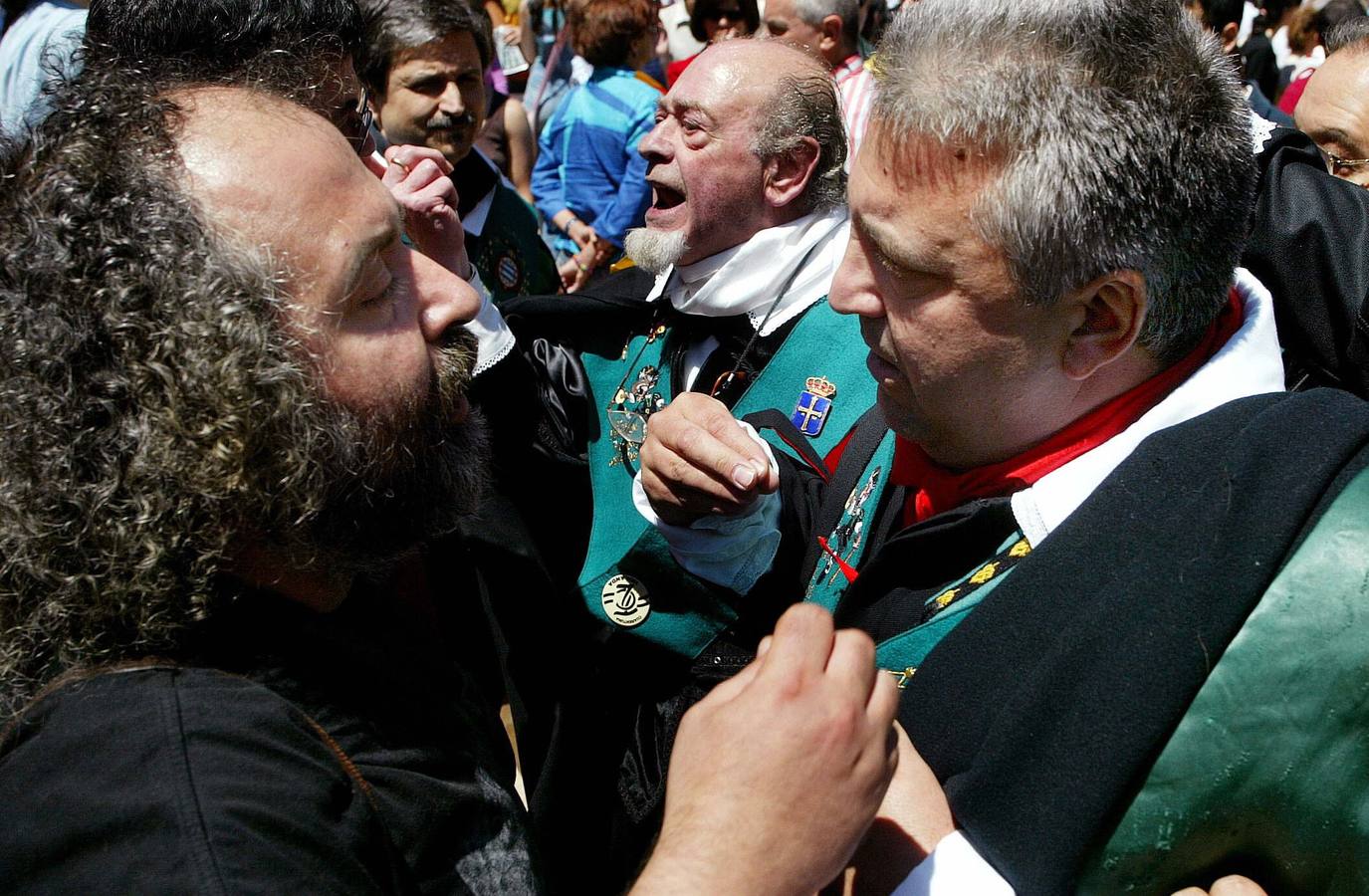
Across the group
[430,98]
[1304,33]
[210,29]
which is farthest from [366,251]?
[1304,33]

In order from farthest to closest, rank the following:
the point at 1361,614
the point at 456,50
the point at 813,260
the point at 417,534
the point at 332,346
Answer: the point at 456,50, the point at 813,260, the point at 417,534, the point at 332,346, the point at 1361,614

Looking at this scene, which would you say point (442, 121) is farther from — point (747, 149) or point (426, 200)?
point (747, 149)

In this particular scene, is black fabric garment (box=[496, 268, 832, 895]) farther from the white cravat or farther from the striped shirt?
the striped shirt

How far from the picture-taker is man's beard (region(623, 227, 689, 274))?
3.38 metres

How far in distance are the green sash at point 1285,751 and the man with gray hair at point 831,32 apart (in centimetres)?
409

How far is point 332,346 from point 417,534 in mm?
328

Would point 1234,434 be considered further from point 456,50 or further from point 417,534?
point 456,50

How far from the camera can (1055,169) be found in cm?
143

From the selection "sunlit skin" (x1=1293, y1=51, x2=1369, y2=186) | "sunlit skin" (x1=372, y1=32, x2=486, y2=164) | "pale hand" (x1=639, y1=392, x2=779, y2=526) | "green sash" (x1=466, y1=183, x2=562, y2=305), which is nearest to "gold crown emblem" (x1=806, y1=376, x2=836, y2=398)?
"pale hand" (x1=639, y1=392, x2=779, y2=526)

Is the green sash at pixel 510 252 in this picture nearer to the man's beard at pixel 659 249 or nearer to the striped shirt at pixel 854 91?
the man's beard at pixel 659 249

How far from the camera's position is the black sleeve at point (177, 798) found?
3.49ft

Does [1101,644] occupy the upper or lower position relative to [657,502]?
upper

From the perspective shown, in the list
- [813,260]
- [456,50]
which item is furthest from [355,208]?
[456,50]

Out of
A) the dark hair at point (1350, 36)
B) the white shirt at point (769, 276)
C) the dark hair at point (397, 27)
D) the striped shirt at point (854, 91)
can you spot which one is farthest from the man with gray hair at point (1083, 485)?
the striped shirt at point (854, 91)
